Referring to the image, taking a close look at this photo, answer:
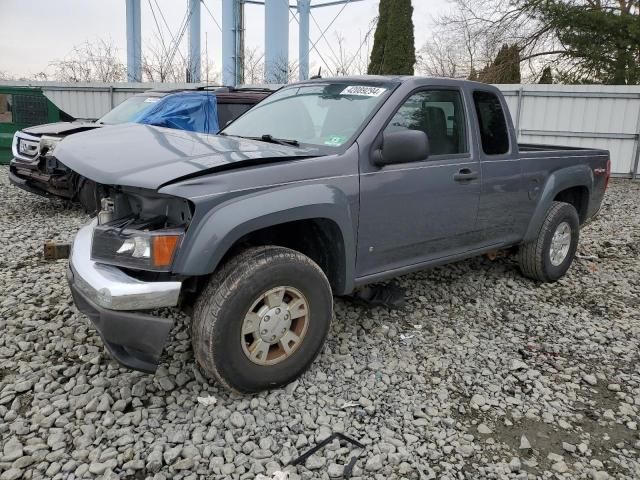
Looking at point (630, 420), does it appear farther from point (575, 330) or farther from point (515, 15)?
point (515, 15)

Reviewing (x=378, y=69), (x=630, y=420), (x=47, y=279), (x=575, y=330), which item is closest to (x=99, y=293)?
(x=47, y=279)

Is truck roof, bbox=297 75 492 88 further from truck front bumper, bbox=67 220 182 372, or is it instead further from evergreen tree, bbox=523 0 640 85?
evergreen tree, bbox=523 0 640 85

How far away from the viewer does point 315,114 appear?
3.82m

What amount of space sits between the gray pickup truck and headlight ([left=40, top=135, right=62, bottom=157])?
389cm

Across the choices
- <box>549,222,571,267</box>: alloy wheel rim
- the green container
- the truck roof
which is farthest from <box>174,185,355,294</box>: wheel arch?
the green container

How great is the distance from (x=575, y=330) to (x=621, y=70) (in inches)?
672

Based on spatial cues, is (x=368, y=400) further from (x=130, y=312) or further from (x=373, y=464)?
(x=130, y=312)

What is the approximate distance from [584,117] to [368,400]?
12983mm

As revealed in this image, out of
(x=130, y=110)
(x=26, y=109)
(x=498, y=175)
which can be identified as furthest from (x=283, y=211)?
(x=26, y=109)

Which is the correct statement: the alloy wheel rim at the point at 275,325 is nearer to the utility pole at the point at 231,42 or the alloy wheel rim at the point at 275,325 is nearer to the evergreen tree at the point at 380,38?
the evergreen tree at the point at 380,38

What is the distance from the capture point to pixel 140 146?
3.10 metres

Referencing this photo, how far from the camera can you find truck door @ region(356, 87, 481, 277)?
11.2 feet

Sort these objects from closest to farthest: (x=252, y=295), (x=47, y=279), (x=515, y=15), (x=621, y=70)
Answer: (x=252, y=295) → (x=47, y=279) → (x=621, y=70) → (x=515, y=15)

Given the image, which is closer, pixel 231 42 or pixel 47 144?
pixel 47 144
